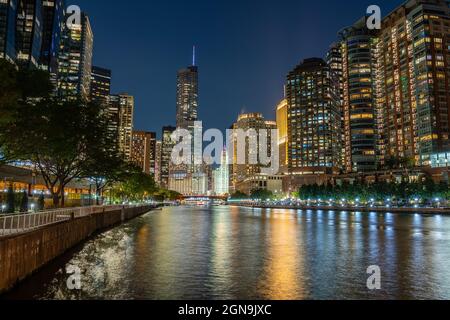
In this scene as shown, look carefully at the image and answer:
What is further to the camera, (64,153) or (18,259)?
(64,153)

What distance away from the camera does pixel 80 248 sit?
111ft

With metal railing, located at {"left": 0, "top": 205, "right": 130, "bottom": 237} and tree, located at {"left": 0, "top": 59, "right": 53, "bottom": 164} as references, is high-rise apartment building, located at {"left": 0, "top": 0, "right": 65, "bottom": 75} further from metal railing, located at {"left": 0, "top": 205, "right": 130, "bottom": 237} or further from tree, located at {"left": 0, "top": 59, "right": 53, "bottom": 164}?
metal railing, located at {"left": 0, "top": 205, "right": 130, "bottom": 237}

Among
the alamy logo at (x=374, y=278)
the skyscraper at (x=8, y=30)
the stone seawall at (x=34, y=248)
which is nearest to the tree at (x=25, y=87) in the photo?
the stone seawall at (x=34, y=248)

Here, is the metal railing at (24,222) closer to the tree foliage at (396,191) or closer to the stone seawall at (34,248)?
the stone seawall at (34,248)

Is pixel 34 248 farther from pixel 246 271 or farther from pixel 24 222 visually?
pixel 246 271

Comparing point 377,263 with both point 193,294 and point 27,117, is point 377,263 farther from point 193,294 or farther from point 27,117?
point 27,117

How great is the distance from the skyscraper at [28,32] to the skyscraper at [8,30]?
23.4 feet

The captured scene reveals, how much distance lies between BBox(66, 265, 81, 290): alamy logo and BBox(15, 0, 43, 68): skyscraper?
15150 cm

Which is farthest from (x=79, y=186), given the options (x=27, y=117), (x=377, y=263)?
(x=377, y=263)

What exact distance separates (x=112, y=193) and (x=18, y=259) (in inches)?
4084

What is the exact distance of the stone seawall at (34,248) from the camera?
17.4 metres

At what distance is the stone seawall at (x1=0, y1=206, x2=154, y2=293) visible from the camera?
17.4m
